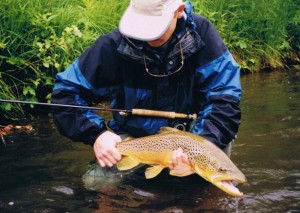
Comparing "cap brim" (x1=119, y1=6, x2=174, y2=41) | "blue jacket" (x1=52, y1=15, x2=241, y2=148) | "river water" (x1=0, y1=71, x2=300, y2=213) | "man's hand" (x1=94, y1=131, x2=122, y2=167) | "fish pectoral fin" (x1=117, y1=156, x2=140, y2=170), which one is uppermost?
"cap brim" (x1=119, y1=6, x2=174, y2=41)

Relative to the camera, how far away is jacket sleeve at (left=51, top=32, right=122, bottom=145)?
12.1 ft

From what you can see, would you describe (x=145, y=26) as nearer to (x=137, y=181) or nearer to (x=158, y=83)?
(x=158, y=83)

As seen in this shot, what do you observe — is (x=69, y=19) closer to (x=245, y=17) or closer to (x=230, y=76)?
(x=230, y=76)

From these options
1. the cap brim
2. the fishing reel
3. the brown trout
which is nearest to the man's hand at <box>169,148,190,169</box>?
the brown trout

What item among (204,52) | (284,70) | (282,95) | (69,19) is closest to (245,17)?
(284,70)

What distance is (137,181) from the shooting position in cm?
406

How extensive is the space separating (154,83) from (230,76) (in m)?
0.54

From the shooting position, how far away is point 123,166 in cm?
351

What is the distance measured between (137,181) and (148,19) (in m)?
1.35

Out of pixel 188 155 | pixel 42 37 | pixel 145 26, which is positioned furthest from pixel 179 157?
pixel 42 37

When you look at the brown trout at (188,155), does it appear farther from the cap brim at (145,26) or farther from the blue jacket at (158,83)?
the cap brim at (145,26)

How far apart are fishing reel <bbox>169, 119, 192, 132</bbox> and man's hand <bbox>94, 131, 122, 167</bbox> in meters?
0.47

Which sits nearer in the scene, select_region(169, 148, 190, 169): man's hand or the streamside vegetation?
select_region(169, 148, 190, 169): man's hand

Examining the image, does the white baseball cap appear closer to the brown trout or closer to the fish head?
the brown trout
